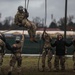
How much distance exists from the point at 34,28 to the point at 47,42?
7.52ft

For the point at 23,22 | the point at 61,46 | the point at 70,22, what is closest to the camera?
the point at 23,22

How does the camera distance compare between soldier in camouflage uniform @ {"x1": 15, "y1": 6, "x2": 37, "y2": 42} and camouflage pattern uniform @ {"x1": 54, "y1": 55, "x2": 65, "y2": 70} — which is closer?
soldier in camouflage uniform @ {"x1": 15, "y1": 6, "x2": 37, "y2": 42}

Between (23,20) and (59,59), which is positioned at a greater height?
(23,20)

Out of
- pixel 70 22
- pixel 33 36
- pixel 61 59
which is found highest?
pixel 33 36

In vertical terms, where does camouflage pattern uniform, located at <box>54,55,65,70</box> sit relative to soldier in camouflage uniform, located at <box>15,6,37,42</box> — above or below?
below

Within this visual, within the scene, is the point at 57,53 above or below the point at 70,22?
above

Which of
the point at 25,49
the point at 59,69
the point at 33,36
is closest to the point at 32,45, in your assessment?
the point at 25,49

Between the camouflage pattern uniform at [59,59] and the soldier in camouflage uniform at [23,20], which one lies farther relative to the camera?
the camouflage pattern uniform at [59,59]

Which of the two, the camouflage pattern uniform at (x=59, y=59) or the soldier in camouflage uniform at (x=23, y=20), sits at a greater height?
the soldier in camouflage uniform at (x=23, y=20)

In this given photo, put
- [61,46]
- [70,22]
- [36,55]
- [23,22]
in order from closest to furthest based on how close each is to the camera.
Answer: [23,22]
[61,46]
[36,55]
[70,22]

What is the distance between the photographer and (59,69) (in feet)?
69.8

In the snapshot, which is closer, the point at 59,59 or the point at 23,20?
the point at 23,20

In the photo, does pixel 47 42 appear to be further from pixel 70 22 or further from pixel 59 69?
pixel 70 22

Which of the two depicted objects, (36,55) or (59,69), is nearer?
(59,69)
